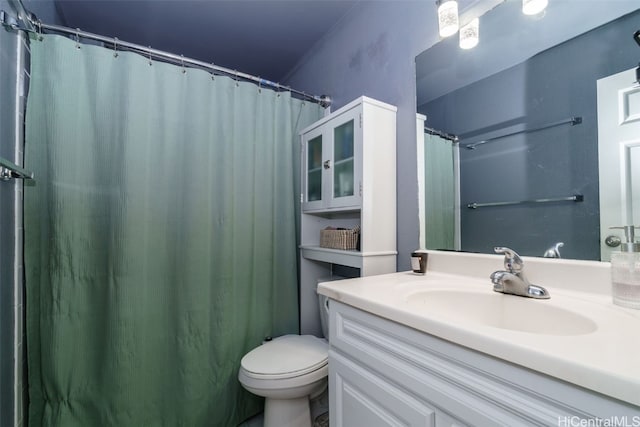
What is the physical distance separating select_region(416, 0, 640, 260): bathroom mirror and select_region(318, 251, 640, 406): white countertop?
6 cm

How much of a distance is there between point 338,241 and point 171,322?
93 cm

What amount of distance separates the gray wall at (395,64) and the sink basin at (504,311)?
37cm

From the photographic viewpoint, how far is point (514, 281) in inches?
30.9

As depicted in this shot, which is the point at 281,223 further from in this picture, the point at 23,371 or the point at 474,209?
the point at 23,371

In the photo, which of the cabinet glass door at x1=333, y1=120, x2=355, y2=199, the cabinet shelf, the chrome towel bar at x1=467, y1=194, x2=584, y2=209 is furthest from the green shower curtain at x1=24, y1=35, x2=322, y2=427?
the chrome towel bar at x1=467, y1=194, x2=584, y2=209

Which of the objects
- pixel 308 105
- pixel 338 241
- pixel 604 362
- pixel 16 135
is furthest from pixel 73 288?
pixel 604 362

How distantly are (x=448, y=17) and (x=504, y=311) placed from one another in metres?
1.07

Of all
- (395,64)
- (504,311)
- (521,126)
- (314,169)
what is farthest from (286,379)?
(395,64)

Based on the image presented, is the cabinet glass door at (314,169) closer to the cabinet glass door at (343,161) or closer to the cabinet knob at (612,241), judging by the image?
the cabinet glass door at (343,161)

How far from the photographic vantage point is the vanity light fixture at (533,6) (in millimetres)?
873

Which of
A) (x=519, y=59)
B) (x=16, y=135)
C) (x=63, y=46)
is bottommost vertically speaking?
(x=16, y=135)

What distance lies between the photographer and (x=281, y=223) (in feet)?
5.48

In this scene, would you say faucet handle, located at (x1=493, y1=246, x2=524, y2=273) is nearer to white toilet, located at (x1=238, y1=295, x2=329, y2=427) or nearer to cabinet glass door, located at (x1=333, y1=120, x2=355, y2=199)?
cabinet glass door, located at (x1=333, y1=120, x2=355, y2=199)

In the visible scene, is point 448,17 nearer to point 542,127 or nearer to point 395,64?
point 395,64
